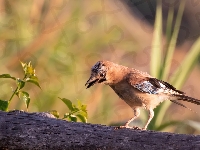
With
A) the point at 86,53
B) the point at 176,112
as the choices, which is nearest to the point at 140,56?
the point at 176,112

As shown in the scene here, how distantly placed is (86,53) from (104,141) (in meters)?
3.64

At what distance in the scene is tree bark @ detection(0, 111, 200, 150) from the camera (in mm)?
2154

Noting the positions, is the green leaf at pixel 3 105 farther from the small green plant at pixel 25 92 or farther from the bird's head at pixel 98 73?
the bird's head at pixel 98 73

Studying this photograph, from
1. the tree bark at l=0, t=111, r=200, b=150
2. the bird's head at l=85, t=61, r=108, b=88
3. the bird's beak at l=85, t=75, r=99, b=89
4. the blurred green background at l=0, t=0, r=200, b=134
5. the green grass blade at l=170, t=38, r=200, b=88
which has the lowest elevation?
the tree bark at l=0, t=111, r=200, b=150

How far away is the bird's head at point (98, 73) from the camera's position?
110 inches

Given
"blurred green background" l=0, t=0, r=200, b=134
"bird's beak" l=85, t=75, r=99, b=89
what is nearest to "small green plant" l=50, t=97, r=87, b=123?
"bird's beak" l=85, t=75, r=99, b=89

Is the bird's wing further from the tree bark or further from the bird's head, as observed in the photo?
the tree bark

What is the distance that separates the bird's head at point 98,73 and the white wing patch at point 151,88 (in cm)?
24

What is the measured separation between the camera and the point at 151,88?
307 cm

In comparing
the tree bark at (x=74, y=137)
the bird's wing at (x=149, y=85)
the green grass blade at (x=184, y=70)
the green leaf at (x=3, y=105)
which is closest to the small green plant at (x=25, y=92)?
the green leaf at (x=3, y=105)

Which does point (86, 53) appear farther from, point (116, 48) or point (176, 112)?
point (176, 112)

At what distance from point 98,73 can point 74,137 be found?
69 cm

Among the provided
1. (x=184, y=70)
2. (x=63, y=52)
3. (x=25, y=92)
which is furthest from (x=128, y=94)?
(x=63, y=52)

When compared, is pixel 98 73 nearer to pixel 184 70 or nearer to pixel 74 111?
pixel 74 111
